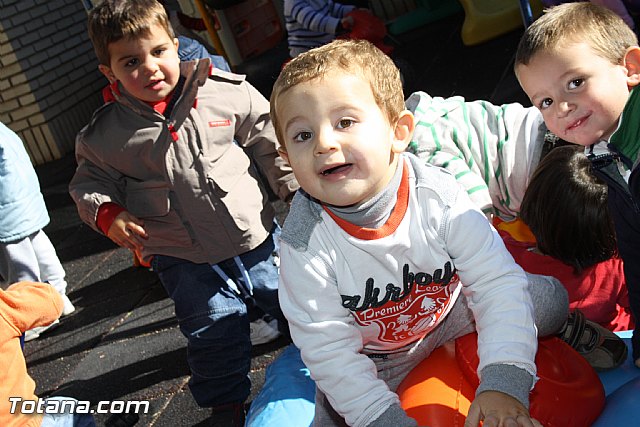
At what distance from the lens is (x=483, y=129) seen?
2.97 m

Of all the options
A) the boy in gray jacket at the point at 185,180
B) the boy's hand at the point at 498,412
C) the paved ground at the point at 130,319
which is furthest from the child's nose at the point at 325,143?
the paved ground at the point at 130,319

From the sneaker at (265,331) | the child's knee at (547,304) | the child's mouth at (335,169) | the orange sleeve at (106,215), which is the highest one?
the child's mouth at (335,169)

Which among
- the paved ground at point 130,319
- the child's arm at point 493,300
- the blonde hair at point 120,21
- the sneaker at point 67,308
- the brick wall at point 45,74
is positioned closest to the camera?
the child's arm at point 493,300

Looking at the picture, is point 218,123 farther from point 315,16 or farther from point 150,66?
point 315,16

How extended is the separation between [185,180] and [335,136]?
1422 millimetres

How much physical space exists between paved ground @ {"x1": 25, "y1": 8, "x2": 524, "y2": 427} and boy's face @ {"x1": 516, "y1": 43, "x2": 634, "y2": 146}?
205 cm

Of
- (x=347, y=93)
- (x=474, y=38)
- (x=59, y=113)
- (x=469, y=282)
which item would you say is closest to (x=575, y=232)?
(x=469, y=282)

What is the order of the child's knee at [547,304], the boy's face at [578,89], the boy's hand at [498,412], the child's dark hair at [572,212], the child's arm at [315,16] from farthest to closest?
the child's arm at [315,16], the child's dark hair at [572,212], the child's knee at [547,304], the boy's face at [578,89], the boy's hand at [498,412]

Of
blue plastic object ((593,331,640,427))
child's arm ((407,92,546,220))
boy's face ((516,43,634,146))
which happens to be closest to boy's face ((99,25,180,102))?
child's arm ((407,92,546,220))

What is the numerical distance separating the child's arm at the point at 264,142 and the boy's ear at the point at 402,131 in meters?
1.25

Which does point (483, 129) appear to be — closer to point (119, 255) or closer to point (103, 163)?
point (103, 163)

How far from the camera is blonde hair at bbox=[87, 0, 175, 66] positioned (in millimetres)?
3104

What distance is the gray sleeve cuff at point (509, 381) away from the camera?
1.86m

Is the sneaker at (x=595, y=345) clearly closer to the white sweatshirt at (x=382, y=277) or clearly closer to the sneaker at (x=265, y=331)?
the white sweatshirt at (x=382, y=277)
